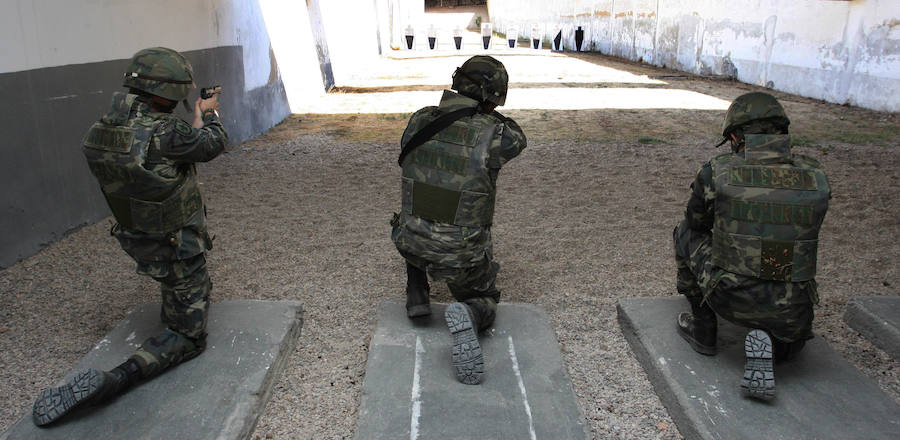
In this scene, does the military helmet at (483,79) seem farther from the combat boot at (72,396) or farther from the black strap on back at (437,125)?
the combat boot at (72,396)

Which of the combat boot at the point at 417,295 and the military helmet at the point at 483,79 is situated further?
the combat boot at the point at 417,295

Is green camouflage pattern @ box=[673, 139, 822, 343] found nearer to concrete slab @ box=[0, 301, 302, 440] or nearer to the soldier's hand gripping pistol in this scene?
concrete slab @ box=[0, 301, 302, 440]

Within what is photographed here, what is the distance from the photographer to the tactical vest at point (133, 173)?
102 inches

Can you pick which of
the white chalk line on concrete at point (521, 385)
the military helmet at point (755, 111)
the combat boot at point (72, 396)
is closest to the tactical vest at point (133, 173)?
the combat boot at point (72, 396)

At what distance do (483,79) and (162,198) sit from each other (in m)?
1.49

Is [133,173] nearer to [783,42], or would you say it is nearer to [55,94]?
[55,94]

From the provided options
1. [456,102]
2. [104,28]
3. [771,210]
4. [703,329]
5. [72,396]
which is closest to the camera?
Result: [72,396]

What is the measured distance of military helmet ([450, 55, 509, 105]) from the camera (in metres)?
2.99

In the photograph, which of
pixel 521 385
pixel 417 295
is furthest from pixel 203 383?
pixel 521 385

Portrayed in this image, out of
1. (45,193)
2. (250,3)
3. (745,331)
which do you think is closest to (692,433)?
(745,331)

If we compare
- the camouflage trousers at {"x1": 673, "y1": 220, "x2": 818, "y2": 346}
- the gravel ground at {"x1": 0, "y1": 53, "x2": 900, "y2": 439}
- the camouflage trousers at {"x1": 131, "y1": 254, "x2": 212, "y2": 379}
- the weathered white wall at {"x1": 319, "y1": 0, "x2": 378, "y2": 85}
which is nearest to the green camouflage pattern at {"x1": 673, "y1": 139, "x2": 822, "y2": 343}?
the camouflage trousers at {"x1": 673, "y1": 220, "x2": 818, "y2": 346}

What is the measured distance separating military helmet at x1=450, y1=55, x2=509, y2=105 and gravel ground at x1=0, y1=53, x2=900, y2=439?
1.29 metres

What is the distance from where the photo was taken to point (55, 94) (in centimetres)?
456

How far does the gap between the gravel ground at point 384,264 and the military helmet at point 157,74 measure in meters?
1.37
